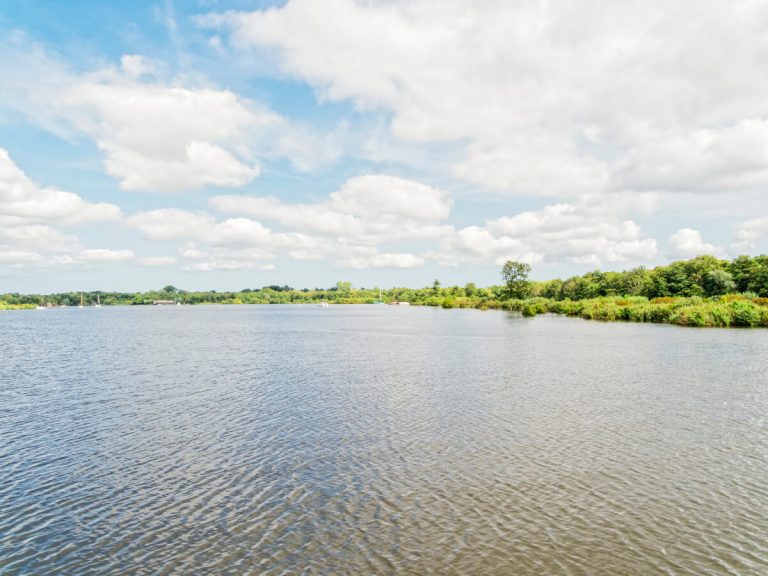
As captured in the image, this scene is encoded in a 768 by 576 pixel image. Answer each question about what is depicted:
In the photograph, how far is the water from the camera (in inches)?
493

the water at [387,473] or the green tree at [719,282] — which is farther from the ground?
the green tree at [719,282]

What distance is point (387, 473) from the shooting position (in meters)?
18.1

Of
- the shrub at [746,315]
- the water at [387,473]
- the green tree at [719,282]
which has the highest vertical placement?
the green tree at [719,282]

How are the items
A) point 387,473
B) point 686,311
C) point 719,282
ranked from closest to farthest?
point 387,473
point 686,311
point 719,282

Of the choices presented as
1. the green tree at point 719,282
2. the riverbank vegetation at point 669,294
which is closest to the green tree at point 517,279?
the riverbank vegetation at point 669,294

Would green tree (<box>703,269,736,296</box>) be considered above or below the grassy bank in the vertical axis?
above

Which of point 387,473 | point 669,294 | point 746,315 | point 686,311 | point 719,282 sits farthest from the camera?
point 669,294

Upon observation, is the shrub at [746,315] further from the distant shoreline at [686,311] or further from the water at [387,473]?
the water at [387,473]

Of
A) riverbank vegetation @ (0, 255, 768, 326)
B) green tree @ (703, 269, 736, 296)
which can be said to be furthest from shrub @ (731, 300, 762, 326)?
green tree @ (703, 269, 736, 296)

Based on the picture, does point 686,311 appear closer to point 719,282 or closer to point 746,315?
point 746,315

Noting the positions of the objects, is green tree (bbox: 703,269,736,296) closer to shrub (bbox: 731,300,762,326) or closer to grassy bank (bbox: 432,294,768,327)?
grassy bank (bbox: 432,294,768,327)

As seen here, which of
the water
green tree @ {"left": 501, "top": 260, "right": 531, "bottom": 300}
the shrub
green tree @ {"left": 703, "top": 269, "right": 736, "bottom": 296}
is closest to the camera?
the water

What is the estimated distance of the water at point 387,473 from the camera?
12.5m

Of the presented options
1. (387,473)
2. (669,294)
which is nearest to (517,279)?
(669,294)
